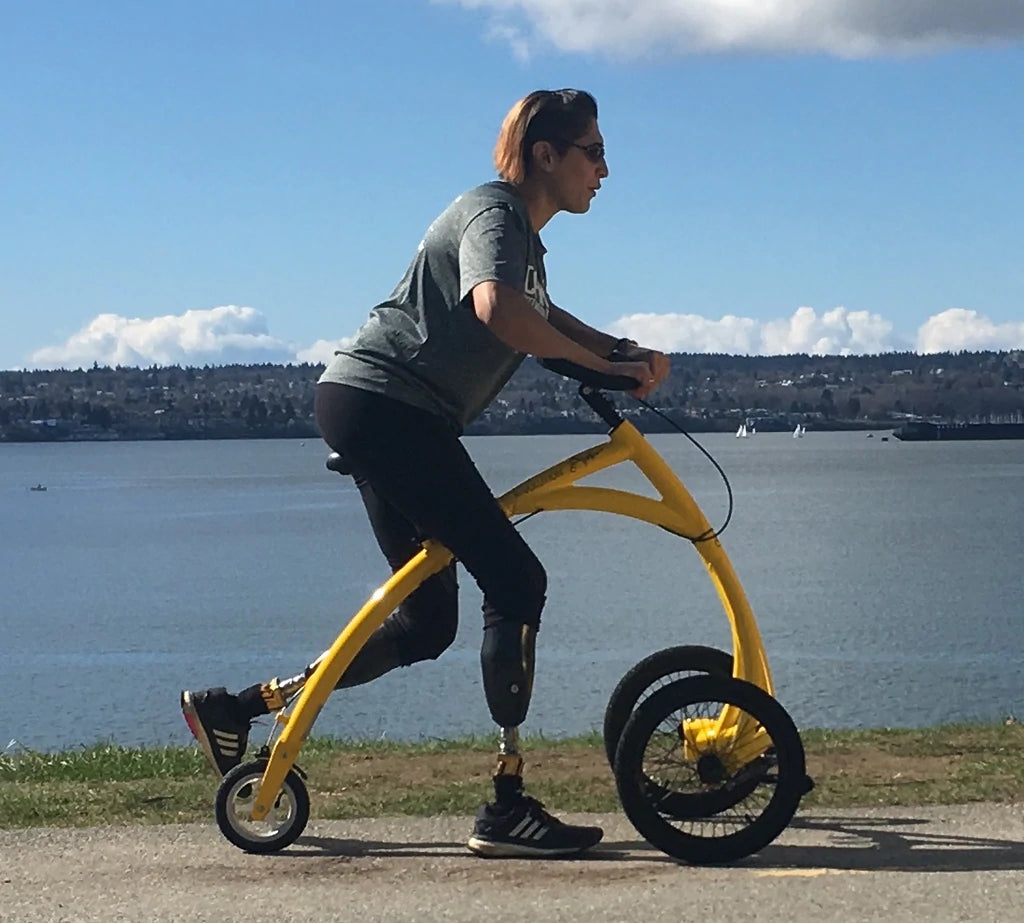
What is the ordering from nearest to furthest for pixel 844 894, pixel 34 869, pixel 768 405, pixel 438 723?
1. pixel 844 894
2. pixel 34 869
3. pixel 438 723
4. pixel 768 405

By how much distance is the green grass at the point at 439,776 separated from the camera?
5590 millimetres

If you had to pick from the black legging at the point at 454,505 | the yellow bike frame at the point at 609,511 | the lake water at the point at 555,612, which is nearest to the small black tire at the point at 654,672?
the yellow bike frame at the point at 609,511

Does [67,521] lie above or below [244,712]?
above

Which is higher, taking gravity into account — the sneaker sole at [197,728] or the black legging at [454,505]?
the black legging at [454,505]

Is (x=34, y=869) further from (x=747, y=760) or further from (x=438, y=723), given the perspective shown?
(x=438, y=723)

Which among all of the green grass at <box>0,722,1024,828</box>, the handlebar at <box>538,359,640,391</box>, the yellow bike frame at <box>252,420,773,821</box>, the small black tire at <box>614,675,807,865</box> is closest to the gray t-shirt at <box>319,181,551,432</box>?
the handlebar at <box>538,359,640,391</box>

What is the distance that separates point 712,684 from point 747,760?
24 cm

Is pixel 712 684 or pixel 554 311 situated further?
pixel 554 311

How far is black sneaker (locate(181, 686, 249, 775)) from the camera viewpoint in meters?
5.41

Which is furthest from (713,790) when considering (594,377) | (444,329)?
(444,329)

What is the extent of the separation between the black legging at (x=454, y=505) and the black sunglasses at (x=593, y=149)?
0.84m

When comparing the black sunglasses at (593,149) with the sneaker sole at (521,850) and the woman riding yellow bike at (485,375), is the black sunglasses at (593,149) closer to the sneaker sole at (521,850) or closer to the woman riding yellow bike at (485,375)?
the woman riding yellow bike at (485,375)

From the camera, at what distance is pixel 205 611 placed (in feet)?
126

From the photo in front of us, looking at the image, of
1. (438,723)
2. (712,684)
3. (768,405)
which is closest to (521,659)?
(712,684)
